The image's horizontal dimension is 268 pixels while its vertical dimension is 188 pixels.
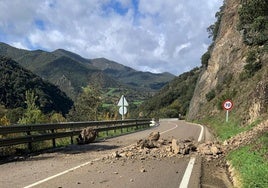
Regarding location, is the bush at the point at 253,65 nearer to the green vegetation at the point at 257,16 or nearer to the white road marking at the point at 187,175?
the green vegetation at the point at 257,16

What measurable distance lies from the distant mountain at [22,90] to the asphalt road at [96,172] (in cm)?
7858

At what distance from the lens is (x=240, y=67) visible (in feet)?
180

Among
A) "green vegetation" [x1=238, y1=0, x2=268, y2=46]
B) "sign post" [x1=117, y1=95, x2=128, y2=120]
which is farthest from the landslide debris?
"sign post" [x1=117, y1=95, x2=128, y2=120]

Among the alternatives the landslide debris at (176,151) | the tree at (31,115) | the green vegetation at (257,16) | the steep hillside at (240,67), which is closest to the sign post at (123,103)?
the steep hillside at (240,67)

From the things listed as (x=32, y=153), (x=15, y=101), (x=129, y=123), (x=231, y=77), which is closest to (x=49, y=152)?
(x=32, y=153)

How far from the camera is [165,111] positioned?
136 m

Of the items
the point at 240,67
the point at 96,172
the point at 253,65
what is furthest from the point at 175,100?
the point at 96,172

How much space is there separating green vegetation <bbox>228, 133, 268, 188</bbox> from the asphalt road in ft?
3.35

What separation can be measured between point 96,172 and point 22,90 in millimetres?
97694

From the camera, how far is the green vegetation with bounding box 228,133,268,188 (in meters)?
8.59

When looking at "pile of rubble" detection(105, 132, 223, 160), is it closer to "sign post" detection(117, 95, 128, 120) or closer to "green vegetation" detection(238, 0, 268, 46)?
"green vegetation" detection(238, 0, 268, 46)

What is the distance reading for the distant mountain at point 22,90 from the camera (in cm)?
9675

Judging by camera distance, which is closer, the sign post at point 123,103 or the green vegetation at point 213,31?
the sign post at point 123,103

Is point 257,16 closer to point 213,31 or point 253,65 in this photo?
point 253,65
